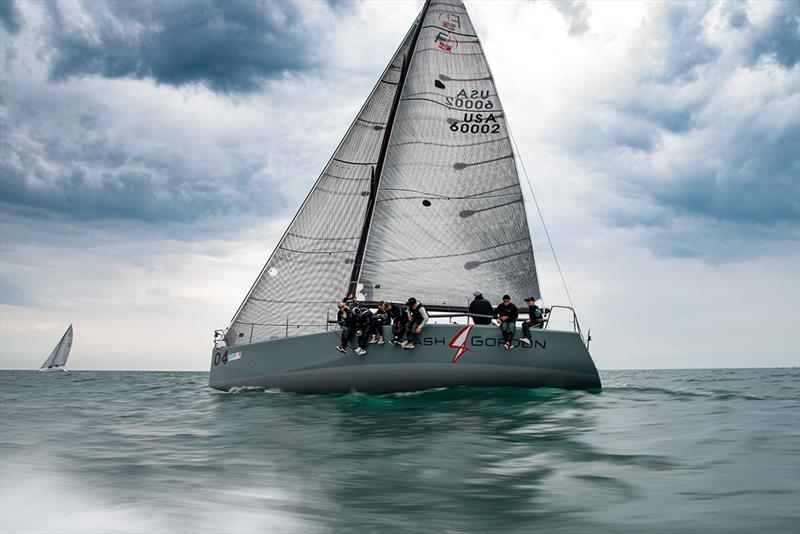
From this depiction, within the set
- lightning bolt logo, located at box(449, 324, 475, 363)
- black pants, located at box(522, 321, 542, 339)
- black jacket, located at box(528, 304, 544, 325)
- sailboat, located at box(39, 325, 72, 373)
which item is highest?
black jacket, located at box(528, 304, 544, 325)

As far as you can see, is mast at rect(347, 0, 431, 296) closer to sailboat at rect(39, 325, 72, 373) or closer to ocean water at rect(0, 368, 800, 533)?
ocean water at rect(0, 368, 800, 533)

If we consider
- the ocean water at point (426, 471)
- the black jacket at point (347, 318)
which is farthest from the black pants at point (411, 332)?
the ocean water at point (426, 471)

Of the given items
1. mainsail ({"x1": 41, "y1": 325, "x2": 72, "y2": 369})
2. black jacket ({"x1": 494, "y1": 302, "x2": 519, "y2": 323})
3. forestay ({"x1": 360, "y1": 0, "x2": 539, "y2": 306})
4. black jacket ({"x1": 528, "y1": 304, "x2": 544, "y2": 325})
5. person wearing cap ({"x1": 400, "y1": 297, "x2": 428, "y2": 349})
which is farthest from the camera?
mainsail ({"x1": 41, "y1": 325, "x2": 72, "y2": 369})

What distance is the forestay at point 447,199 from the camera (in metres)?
17.4

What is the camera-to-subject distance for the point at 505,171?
60.3 feet

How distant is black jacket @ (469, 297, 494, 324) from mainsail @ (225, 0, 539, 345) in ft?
2.79

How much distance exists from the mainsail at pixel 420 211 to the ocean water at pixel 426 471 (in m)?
5.81

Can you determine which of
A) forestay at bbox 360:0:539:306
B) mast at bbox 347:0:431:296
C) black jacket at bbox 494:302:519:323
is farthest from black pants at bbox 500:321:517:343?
mast at bbox 347:0:431:296

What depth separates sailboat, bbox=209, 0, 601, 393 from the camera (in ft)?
50.3

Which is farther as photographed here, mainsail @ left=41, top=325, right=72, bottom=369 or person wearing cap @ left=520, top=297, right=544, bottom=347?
mainsail @ left=41, top=325, right=72, bottom=369

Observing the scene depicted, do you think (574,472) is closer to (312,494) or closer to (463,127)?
(312,494)

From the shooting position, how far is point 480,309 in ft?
54.2

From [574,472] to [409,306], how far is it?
8787mm

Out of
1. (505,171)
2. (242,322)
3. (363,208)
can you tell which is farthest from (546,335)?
(242,322)
